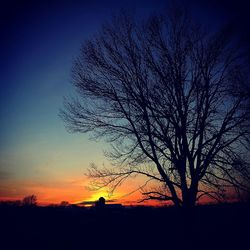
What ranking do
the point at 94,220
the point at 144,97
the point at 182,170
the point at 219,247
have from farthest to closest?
the point at 94,220 < the point at 144,97 < the point at 182,170 < the point at 219,247

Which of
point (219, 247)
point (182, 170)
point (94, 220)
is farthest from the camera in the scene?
point (94, 220)

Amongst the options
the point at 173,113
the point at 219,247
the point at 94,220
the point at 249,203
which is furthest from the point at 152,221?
the point at 173,113

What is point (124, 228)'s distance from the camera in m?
11.1

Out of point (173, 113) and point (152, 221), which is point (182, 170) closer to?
point (173, 113)

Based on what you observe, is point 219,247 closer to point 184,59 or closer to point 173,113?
point 173,113

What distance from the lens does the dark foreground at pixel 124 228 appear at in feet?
29.9

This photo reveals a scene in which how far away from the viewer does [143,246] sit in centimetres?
930

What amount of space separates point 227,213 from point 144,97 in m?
7.25

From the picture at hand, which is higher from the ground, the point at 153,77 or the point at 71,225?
the point at 153,77

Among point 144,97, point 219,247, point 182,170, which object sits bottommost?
point 219,247

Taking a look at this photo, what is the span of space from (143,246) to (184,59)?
309 inches

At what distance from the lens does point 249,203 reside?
10.2 m

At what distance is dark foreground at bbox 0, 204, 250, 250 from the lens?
29.9ft

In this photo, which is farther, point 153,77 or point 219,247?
point 153,77
